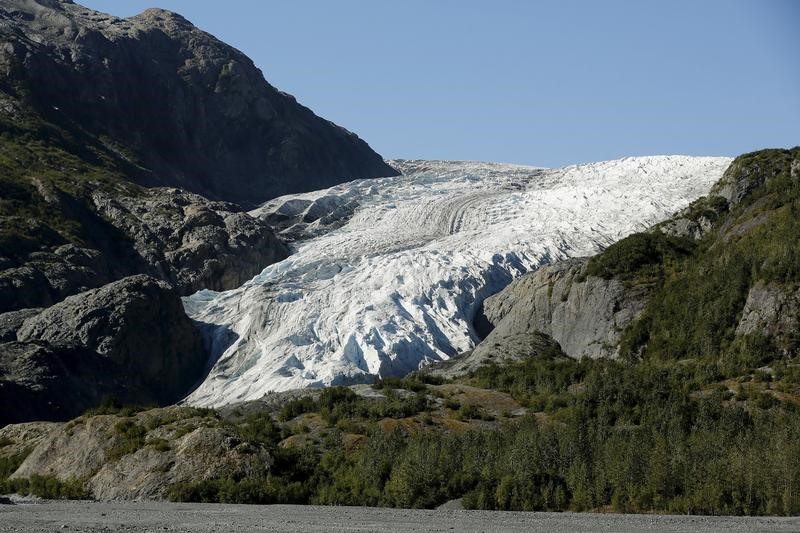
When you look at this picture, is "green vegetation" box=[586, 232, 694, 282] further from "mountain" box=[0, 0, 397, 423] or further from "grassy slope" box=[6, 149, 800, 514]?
"mountain" box=[0, 0, 397, 423]

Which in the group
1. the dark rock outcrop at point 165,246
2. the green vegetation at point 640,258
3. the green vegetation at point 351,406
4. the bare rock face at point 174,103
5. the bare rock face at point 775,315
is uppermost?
the bare rock face at point 174,103

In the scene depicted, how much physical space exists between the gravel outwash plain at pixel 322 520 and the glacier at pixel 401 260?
32516 mm

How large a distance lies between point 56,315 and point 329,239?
81.2 feet

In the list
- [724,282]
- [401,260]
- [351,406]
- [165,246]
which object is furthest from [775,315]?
[165,246]

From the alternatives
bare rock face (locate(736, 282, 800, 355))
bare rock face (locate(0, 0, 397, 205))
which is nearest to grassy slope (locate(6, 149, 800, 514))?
bare rock face (locate(736, 282, 800, 355))

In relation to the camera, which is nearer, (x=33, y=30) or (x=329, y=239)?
(x=329, y=239)

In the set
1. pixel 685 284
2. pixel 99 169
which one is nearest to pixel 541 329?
pixel 685 284

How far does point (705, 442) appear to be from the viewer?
87.4 feet

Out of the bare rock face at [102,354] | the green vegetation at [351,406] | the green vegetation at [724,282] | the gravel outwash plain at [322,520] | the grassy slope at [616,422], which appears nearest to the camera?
the gravel outwash plain at [322,520]

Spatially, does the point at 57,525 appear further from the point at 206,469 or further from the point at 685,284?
the point at 685,284

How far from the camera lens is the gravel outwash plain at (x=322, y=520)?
20.0 metres

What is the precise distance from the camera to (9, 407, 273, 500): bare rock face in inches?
1059

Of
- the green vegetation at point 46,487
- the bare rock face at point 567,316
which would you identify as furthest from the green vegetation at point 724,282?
the green vegetation at point 46,487

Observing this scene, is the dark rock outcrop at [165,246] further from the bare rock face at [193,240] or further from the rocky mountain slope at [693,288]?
the rocky mountain slope at [693,288]
